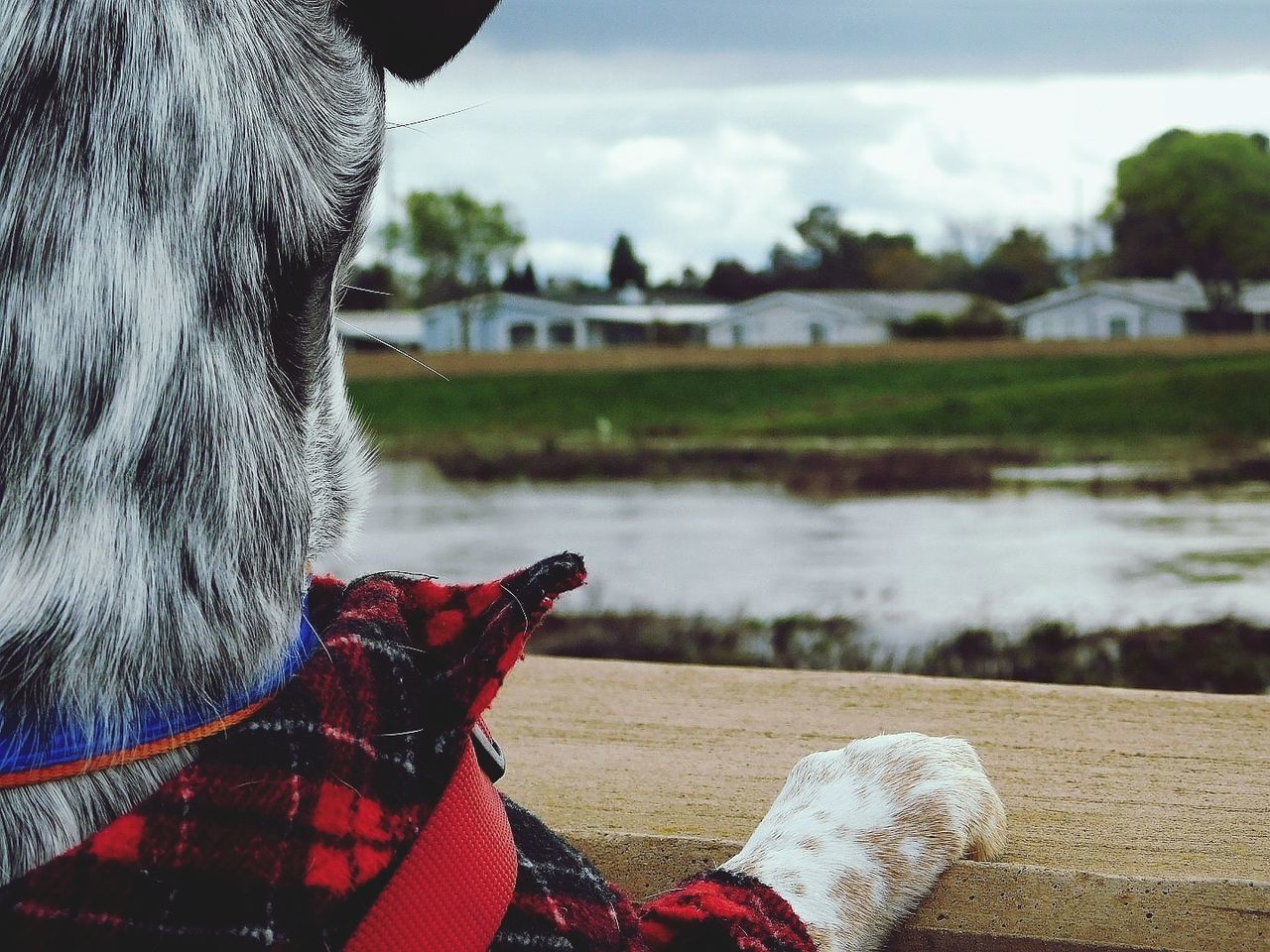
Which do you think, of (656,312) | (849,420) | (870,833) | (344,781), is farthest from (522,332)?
(344,781)

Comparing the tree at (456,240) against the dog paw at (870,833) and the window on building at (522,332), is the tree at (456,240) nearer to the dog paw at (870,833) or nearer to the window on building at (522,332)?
the window on building at (522,332)

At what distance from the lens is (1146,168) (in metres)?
63.2

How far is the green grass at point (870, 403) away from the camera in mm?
31578

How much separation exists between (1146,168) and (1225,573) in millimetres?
56500

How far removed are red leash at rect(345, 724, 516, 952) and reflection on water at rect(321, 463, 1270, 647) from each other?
18.5ft

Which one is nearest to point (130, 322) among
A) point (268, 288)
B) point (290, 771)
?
point (268, 288)

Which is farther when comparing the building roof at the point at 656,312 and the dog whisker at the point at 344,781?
the building roof at the point at 656,312

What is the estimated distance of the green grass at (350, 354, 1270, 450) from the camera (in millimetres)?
31578

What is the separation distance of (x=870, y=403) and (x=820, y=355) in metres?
8.80

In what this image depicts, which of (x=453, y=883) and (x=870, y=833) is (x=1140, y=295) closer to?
(x=870, y=833)

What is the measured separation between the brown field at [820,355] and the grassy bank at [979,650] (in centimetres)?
3084

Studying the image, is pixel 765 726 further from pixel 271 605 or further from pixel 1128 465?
pixel 1128 465

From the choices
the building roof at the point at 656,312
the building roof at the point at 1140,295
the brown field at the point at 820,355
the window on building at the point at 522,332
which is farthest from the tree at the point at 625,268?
the brown field at the point at 820,355

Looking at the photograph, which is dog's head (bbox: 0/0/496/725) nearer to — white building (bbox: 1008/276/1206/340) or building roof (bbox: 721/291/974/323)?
white building (bbox: 1008/276/1206/340)
